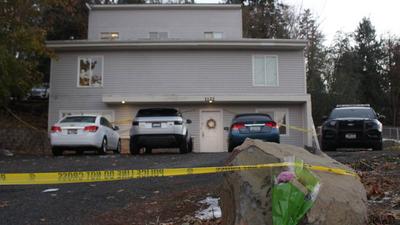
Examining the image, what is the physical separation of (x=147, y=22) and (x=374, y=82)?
112ft

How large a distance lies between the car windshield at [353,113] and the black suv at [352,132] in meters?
0.11

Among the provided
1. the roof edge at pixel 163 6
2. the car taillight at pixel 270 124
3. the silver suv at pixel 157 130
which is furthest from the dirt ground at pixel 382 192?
the roof edge at pixel 163 6

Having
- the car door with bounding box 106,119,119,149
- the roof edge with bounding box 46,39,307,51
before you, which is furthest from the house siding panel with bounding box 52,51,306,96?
the car door with bounding box 106,119,119,149

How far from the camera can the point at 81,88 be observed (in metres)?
26.8

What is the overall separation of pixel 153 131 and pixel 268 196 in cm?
1239

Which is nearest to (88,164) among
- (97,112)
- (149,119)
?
(149,119)

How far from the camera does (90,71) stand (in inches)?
1064

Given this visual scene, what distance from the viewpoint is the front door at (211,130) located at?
26.6 m

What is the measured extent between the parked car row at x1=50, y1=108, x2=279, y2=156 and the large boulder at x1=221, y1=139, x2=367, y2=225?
11081 mm

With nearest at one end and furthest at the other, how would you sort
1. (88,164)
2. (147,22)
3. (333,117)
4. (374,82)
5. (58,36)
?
(88,164)
(333,117)
(147,22)
(58,36)
(374,82)

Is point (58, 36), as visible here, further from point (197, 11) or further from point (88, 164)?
point (88, 164)

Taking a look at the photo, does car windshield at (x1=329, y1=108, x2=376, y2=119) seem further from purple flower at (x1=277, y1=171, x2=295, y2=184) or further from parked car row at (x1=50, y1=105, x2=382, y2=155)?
purple flower at (x1=277, y1=171, x2=295, y2=184)

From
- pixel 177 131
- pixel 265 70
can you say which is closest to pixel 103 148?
pixel 177 131

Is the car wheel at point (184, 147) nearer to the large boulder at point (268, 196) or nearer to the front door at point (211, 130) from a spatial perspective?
the front door at point (211, 130)
